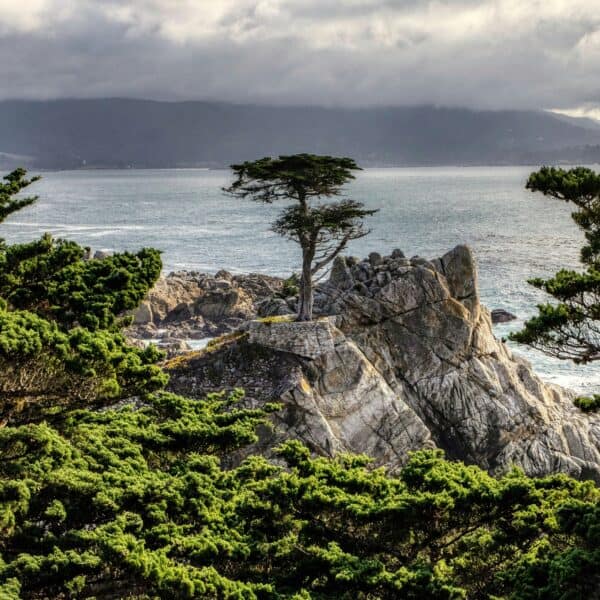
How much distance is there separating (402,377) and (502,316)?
2369 centimetres

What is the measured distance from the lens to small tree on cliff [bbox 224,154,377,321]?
28.7m

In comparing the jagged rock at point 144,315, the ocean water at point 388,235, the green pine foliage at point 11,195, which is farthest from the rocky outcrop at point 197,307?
the green pine foliage at point 11,195

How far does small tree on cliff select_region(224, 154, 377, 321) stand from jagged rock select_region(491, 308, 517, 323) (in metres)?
25.7

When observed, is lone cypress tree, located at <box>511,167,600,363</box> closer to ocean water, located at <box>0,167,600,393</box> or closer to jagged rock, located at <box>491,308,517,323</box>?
ocean water, located at <box>0,167,600,393</box>

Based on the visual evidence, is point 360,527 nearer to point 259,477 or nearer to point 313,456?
point 259,477

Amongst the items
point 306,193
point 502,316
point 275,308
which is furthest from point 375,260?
point 502,316

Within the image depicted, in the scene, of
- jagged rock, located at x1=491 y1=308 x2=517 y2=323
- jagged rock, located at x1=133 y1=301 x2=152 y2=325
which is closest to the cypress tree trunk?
jagged rock, located at x1=133 y1=301 x2=152 y2=325

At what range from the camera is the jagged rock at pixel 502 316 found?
2101 inches

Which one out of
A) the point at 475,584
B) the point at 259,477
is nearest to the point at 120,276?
the point at 259,477

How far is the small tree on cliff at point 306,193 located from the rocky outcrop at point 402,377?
9.73 ft

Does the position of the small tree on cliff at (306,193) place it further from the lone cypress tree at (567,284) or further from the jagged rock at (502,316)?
the jagged rock at (502,316)

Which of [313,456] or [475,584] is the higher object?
[475,584]

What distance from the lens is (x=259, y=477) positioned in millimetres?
16234

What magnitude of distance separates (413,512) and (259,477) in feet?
13.5
